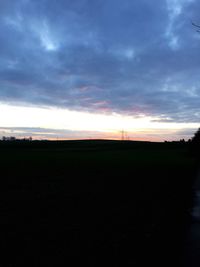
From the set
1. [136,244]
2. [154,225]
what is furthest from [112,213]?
[136,244]

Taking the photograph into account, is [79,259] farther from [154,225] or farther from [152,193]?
[152,193]

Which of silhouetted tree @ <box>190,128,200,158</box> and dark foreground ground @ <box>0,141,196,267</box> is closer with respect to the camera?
dark foreground ground @ <box>0,141,196,267</box>

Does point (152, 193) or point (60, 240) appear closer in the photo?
point (60, 240)

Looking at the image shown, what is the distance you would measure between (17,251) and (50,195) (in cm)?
939

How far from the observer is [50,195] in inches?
672

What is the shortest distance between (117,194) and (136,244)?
29.7ft

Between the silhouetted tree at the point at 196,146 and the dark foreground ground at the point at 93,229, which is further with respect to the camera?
the silhouetted tree at the point at 196,146

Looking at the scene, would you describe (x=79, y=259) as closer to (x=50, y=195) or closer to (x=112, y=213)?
(x=112, y=213)

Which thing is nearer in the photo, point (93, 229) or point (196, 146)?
point (93, 229)

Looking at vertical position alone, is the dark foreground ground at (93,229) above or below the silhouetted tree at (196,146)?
below

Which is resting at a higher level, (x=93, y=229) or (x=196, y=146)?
(x=196, y=146)

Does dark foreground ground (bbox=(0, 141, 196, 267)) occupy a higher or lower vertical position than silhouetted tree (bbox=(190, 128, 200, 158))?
lower

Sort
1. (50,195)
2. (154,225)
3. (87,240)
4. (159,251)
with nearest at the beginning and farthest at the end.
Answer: (159,251) < (87,240) < (154,225) < (50,195)

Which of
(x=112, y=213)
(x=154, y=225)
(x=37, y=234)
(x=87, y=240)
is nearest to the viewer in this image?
(x=87, y=240)
